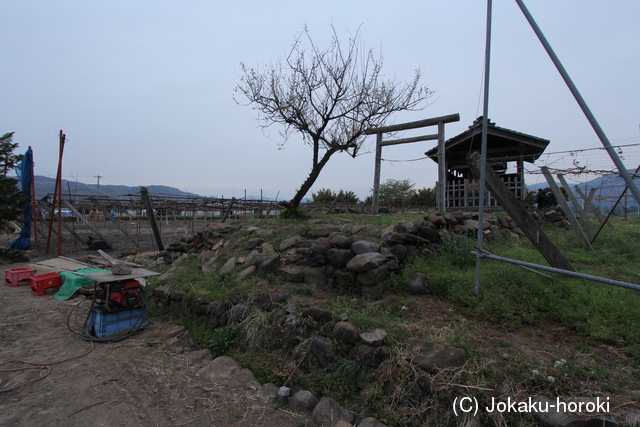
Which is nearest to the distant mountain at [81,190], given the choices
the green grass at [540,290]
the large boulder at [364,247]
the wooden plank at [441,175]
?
the large boulder at [364,247]

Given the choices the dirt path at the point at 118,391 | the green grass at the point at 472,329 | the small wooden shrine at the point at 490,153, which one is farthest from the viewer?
the small wooden shrine at the point at 490,153

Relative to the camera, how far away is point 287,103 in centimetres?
901

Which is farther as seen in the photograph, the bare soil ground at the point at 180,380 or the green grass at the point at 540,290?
the green grass at the point at 540,290

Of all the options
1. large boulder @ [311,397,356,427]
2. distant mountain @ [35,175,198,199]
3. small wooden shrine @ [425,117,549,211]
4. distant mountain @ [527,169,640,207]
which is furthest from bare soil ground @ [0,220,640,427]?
distant mountain @ [35,175,198,199]

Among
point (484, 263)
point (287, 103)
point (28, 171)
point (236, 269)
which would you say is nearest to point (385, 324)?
point (484, 263)

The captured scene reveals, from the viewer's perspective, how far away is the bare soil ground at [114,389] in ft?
11.1

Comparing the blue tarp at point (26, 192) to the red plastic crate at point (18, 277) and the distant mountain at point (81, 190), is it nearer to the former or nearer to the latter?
the distant mountain at point (81, 190)

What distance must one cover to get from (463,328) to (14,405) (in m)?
5.10

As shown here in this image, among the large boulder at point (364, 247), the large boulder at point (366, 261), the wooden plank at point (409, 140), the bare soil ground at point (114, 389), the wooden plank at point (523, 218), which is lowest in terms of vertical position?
the bare soil ground at point (114, 389)

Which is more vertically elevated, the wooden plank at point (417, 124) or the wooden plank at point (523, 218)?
the wooden plank at point (417, 124)

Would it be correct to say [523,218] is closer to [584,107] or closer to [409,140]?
[584,107]

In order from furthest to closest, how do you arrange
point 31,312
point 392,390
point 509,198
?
point 31,312
point 509,198
point 392,390

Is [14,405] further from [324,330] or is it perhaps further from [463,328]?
[463,328]

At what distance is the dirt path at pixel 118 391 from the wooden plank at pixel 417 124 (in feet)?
22.7
